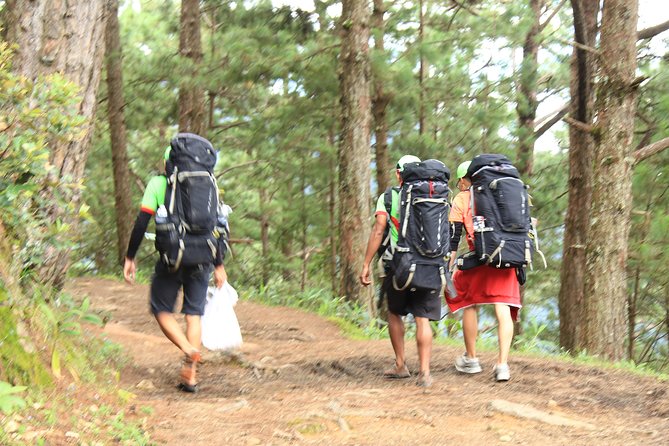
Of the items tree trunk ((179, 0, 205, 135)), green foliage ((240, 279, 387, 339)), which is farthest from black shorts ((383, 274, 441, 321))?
tree trunk ((179, 0, 205, 135))

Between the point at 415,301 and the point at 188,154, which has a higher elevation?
the point at 188,154

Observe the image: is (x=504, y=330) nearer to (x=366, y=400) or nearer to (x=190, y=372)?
(x=366, y=400)

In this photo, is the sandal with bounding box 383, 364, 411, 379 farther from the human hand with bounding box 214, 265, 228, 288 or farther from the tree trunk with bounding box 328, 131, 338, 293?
the tree trunk with bounding box 328, 131, 338, 293

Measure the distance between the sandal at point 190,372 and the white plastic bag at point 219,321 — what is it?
0.40 m

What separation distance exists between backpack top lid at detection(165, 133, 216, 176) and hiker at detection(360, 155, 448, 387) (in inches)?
60.0

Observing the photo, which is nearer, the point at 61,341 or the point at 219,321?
the point at 61,341

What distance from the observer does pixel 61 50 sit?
5879mm

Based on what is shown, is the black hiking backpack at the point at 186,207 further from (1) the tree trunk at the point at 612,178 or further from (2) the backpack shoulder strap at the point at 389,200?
(1) the tree trunk at the point at 612,178

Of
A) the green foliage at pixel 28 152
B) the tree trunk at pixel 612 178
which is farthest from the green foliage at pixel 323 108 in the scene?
the green foliage at pixel 28 152

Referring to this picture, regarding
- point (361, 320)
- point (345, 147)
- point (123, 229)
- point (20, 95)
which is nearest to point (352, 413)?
point (20, 95)

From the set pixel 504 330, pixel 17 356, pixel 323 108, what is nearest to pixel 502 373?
pixel 504 330

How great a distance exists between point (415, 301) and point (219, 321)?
5.31 feet

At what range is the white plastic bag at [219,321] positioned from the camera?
6277mm

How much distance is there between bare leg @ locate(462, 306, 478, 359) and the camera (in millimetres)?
6598
